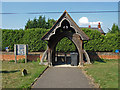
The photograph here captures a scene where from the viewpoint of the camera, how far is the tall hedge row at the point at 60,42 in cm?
2189

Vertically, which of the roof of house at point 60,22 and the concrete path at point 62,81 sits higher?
the roof of house at point 60,22

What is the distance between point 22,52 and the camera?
17688mm

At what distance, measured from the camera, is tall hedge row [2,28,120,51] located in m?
Answer: 21.9

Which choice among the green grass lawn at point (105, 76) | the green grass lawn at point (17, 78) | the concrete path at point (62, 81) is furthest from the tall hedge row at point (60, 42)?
the concrete path at point (62, 81)

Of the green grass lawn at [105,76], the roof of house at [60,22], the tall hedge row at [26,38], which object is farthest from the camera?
the tall hedge row at [26,38]

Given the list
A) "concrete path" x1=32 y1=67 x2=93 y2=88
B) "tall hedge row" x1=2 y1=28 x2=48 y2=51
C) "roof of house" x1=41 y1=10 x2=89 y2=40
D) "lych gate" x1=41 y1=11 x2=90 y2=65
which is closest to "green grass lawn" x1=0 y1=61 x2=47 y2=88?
"concrete path" x1=32 y1=67 x2=93 y2=88

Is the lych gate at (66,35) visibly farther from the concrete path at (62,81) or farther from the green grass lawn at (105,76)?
the concrete path at (62,81)

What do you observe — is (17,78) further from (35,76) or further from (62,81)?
(62,81)

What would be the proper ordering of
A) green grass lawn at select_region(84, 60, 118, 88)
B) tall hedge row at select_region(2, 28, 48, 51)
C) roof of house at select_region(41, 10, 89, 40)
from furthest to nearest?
tall hedge row at select_region(2, 28, 48, 51)
roof of house at select_region(41, 10, 89, 40)
green grass lawn at select_region(84, 60, 118, 88)

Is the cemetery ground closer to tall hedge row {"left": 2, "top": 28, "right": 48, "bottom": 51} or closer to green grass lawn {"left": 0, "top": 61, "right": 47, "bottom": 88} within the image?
green grass lawn {"left": 0, "top": 61, "right": 47, "bottom": 88}

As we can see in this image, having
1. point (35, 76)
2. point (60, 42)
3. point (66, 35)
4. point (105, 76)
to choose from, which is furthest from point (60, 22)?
point (60, 42)

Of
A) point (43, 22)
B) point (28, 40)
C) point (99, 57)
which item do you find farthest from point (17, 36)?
point (43, 22)

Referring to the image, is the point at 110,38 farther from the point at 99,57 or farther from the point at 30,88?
the point at 30,88

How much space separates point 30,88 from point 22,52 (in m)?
10.9
